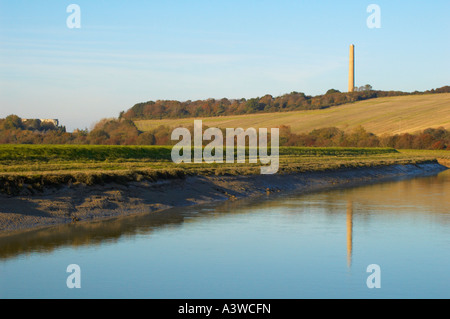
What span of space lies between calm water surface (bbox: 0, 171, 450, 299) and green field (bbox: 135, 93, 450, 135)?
83.3 metres

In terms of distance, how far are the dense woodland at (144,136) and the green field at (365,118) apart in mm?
6773

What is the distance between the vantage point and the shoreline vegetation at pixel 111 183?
21703 mm

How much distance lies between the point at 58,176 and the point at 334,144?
80.8m

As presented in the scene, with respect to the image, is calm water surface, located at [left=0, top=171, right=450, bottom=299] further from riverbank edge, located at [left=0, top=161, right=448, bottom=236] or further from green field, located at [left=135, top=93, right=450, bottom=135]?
green field, located at [left=135, top=93, right=450, bottom=135]

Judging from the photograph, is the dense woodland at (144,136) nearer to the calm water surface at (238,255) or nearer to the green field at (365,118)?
the green field at (365,118)

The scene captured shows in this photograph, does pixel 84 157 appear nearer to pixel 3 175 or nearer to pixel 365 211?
pixel 3 175

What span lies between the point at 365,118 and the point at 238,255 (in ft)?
360

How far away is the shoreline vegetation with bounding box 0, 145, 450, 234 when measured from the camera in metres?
21.7

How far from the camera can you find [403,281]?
44.2 ft

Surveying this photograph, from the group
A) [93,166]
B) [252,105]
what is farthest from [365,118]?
[93,166]

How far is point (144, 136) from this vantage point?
7388cm

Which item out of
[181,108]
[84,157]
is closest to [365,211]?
[84,157]
